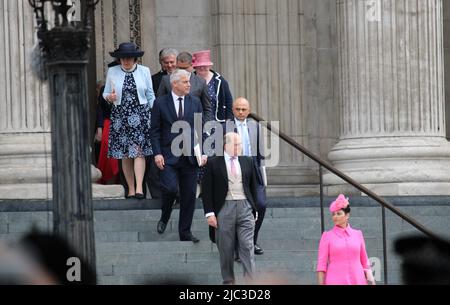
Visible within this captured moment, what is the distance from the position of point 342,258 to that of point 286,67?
28.7 feet

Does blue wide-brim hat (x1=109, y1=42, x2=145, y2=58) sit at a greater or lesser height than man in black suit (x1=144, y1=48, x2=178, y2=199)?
greater

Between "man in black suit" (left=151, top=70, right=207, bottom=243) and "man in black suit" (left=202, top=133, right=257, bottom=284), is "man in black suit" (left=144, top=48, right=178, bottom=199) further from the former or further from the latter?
"man in black suit" (left=202, top=133, right=257, bottom=284)

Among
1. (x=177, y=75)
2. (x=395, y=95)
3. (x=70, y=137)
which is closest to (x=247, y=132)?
(x=177, y=75)

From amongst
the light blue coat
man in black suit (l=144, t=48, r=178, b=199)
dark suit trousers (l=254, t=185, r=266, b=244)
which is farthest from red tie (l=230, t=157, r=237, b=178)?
the light blue coat

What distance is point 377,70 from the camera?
2048 cm

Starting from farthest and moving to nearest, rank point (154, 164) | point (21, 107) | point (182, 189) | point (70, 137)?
point (154, 164), point (21, 107), point (182, 189), point (70, 137)

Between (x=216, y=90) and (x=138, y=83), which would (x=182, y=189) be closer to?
(x=138, y=83)

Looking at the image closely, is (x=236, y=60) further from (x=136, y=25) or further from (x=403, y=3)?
(x=403, y=3)

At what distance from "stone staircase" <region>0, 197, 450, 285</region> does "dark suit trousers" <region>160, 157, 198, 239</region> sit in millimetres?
208

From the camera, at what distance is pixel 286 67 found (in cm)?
2312

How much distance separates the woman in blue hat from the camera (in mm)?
18812

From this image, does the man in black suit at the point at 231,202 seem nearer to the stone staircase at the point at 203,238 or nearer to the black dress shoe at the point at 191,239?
the stone staircase at the point at 203,238

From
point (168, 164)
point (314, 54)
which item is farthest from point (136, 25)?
point (168, 164)

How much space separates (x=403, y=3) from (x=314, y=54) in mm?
3047
